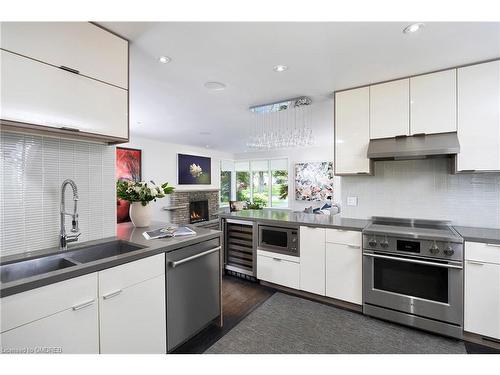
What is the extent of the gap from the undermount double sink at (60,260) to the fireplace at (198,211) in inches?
203

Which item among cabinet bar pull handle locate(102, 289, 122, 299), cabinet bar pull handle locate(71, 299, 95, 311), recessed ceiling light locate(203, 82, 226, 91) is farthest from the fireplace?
cabinet bar pull handle locate(71, 299, 95, 311)

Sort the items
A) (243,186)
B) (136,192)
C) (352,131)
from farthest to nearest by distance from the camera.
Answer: (243,186) → (352,131) → (136,192)

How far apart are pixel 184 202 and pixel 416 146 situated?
5.73 metres

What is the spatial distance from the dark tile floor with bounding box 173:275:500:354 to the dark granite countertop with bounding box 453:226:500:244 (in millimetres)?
888

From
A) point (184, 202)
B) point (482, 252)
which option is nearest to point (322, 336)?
point (482, 252)

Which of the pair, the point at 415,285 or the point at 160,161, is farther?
the point at 160,161

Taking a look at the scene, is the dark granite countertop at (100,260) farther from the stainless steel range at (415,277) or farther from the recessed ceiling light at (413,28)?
the recessed ceiling light at (413,28)

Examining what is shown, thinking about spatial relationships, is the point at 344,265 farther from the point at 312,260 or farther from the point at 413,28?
the point at 413,28

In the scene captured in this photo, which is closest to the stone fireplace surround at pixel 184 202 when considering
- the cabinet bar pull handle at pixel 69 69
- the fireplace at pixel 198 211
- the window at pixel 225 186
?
the fireplace at pixel 198 211

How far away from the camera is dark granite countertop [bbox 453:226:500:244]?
1.87 m

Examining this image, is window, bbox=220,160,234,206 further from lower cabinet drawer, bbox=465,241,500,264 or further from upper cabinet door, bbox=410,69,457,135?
lower cabinet drawer, bbox=465,241,500,264

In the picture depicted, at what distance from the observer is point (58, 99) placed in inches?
56.2

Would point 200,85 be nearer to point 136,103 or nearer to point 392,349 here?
point 136,103
